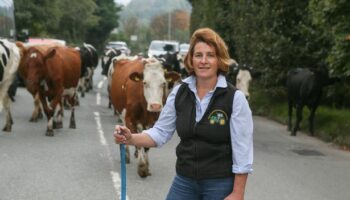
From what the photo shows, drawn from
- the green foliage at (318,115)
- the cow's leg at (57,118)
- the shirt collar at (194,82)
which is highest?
the shirt collar at (194,82)

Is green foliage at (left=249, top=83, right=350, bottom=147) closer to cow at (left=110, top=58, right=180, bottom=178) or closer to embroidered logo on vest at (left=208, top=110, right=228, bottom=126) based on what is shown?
cow at (left=110, top=58, right=180, bottom=178)

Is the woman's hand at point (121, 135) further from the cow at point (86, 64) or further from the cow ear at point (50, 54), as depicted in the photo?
the cow at point (86, 64)

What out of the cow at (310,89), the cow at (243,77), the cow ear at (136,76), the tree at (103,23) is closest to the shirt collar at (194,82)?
the cow ear at (136,76)

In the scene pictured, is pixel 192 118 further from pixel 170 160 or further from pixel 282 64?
pixel 282 64

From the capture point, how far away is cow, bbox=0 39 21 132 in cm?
1430

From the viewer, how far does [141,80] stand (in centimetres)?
1015

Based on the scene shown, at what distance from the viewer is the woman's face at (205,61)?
4.61m

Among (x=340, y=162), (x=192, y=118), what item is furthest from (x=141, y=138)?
(x=340, y=162)

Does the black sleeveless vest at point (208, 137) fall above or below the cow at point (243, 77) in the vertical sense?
above

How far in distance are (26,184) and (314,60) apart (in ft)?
43.9

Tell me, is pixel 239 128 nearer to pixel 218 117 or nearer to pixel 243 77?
pixel 218 117

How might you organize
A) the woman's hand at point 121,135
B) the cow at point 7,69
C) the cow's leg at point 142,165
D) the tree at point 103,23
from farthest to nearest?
the tree at point 103,23
the cow at point 7,69
the cow's leg at point 142,165
the woman's hand at point 121,135

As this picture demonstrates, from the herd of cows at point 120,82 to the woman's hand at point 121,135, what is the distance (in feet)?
15.2

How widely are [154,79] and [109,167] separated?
1747mm
